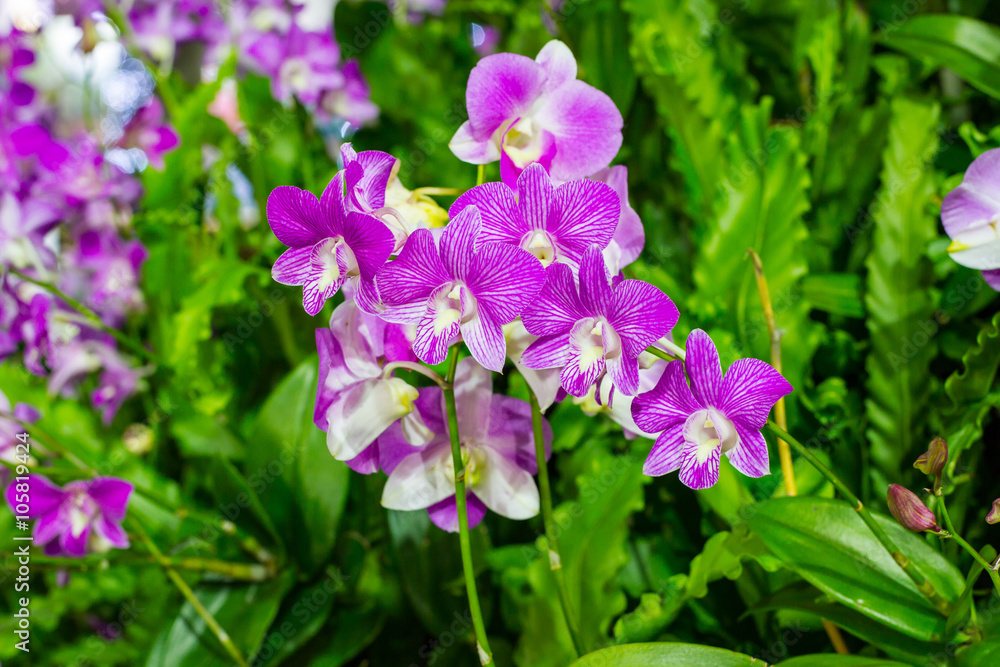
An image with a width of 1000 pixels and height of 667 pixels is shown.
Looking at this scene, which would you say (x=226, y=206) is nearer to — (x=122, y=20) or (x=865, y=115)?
(x=122, y=20)

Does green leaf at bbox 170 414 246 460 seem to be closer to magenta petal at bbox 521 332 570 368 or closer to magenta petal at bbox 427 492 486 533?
magenta petal at bbox 427 492 486 533

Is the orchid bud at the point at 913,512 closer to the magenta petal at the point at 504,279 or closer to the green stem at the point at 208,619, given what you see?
the magenta petal at the point at 504,279

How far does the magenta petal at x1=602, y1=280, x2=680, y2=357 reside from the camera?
12.0 inches

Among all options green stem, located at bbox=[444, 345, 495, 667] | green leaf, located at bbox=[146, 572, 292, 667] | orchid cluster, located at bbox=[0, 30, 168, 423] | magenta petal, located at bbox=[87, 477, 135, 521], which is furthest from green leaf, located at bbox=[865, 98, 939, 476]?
orchid cluster, located at bbox=[0, 30, 168, 423]

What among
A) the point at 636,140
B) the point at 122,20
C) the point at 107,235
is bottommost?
the point at 107,235

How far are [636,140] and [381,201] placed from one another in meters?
0.59

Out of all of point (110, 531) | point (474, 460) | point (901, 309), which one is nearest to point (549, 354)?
point (474, 460)

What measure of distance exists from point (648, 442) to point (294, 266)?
294 mm

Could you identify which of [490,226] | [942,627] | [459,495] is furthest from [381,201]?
[942,627]

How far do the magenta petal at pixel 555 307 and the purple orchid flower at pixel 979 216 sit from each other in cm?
25

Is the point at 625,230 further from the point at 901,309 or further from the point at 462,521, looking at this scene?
the point at 901,309

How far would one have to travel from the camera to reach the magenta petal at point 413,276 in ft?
1.07

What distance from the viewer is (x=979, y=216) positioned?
0.43 m

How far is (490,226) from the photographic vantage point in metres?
0.34
